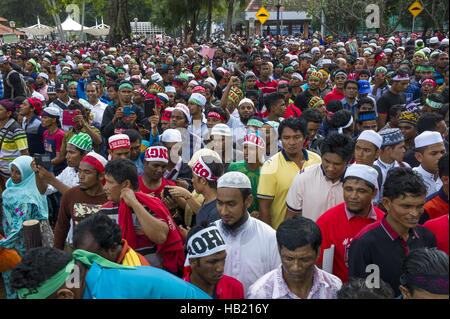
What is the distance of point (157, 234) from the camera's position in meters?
3.74

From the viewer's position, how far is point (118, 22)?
26938mm

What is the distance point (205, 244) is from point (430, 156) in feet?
8.08

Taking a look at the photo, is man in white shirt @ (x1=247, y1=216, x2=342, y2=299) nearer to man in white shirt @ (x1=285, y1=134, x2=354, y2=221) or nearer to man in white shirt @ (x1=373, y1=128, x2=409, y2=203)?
man in white shirt @ (x1=285, y1=134, x2=354, y2=221)

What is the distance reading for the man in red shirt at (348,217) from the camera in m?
3.61

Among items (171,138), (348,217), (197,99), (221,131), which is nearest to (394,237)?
(348,217)

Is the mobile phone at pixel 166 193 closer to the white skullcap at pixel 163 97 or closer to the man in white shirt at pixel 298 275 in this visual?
the man in white shirt at pixel 298 275

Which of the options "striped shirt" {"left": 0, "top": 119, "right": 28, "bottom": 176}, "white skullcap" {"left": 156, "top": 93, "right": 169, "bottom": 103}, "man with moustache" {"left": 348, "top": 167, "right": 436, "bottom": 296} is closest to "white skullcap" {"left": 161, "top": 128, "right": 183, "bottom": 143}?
"striped shirt" {"left": 0, "top": 119, "right": 28, "bottom": 176}

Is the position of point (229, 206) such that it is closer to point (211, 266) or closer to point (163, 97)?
point (211, 266)

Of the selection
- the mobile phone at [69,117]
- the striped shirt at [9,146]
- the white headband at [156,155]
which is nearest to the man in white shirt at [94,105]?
the mobile phone at [69,117]

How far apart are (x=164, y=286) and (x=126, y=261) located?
1.88 ft

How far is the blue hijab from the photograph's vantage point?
5.09 metres

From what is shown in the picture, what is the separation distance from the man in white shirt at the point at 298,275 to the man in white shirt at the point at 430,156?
1964 millimetres
